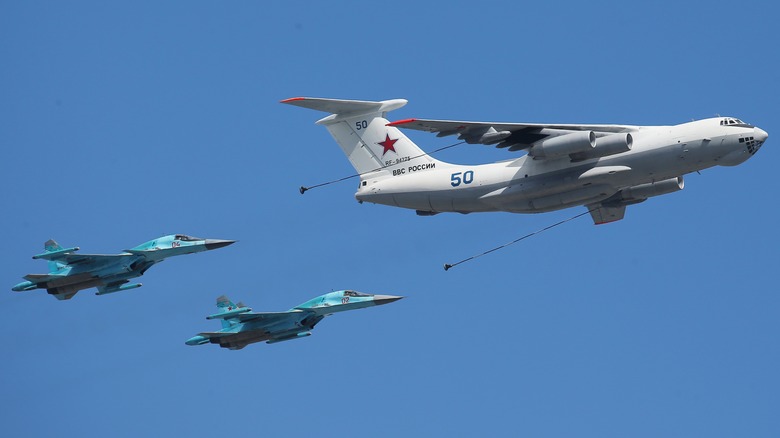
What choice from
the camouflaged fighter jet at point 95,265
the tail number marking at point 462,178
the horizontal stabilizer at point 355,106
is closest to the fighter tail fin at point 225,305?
the camouflaged fighter jet at point 95,265

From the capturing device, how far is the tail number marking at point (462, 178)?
3188cm

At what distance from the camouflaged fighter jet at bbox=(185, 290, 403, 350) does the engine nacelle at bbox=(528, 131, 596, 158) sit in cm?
650

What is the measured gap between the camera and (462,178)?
3198 centimetres

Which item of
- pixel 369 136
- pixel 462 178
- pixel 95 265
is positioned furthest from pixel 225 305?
pixel 462 178

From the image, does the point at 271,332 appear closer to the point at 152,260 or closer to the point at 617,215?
the point at 152,260

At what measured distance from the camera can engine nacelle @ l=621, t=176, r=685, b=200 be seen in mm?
32250

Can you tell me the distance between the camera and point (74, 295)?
117 ft

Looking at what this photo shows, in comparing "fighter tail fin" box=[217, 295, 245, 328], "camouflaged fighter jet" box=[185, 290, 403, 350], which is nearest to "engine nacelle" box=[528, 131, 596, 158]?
"camouflaged fighter jet" box=[185, 290, 403, 350]

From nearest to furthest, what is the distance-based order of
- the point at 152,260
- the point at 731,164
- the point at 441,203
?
the point at 731,164, the point at 441,203, the point at 152,260

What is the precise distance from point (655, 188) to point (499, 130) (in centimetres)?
345

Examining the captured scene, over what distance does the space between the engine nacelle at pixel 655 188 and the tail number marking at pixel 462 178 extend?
10.7ft

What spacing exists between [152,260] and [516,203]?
28.2ft

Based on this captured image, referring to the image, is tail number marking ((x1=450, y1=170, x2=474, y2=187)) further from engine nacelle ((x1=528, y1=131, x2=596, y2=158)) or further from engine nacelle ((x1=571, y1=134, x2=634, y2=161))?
engine nacelle ((x1=571, y1=134, x2=634, y2=161))

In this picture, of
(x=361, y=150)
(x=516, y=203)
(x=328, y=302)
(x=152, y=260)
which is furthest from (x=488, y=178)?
(x=152, y=260)
